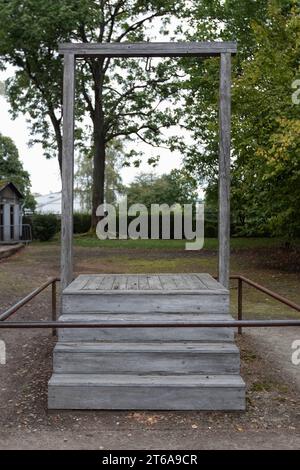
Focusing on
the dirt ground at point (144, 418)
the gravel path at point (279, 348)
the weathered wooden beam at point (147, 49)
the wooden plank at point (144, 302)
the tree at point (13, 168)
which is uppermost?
the tree at point (13, 168)

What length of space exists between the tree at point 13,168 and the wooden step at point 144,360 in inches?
1505

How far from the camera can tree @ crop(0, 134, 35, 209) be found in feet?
139

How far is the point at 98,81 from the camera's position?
86.7ft

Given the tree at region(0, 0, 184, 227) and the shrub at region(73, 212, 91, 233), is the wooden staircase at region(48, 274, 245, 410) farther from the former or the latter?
the shrub at region(73, 212, 91, 233)

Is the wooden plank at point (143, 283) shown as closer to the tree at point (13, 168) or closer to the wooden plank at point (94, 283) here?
the wooden plank at point (94, 283)

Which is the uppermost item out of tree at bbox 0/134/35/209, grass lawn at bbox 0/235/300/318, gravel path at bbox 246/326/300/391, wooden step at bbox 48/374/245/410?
tree at bbox 0/134/35/209

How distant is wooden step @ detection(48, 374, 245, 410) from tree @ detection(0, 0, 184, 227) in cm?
1959

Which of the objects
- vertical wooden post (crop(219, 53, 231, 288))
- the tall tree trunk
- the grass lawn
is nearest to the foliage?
the tall tree trunk

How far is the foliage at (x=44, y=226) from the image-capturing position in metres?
27.0

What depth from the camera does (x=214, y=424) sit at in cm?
417

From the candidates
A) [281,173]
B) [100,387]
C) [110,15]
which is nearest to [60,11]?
[110,15]

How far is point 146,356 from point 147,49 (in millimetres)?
3021

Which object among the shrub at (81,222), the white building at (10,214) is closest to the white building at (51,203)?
the shrub at (81,222)

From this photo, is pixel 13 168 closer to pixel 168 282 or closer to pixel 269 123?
pixel 269 123
